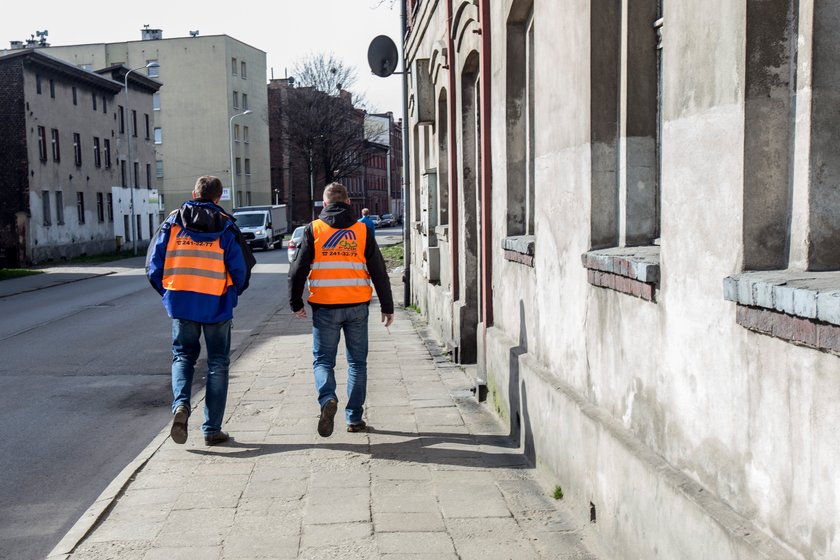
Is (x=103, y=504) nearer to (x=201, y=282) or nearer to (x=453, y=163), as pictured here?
(x=201, y=282)

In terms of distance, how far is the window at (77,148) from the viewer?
4544 centimetres

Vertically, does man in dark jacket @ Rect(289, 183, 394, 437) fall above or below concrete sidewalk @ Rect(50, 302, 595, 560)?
above

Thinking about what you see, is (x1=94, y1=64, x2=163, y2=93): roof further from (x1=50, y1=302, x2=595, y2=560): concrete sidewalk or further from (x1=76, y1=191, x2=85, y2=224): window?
(x1=50, y1=302, x2=595, y2=560): concrete sidewalk

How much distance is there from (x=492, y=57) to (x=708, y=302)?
5.23 metres

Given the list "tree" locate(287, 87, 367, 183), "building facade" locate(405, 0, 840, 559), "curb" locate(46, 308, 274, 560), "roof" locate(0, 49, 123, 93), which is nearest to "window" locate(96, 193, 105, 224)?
"roof" locate(0, 49, 123, 93)

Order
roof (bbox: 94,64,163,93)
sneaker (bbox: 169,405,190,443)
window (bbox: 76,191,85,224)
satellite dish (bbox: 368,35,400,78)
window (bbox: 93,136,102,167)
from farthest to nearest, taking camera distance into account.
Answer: roof (bbox: 94,64,163,93), window (bbox: 93,136,102,167), window (bbox: 76,191,85,224), satellite dish (bbox: 368,35,400,78), sneaker (bbox: 169,405,190,443)

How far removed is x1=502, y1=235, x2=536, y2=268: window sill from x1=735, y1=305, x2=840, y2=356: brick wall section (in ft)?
12.0

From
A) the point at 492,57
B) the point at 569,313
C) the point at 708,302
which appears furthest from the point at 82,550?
the point at 492,57

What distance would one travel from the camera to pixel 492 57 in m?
8.43

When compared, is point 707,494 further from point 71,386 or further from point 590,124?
point 71,386

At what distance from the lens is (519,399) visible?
22.4ft

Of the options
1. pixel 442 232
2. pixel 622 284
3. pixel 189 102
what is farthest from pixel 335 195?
pixel 189 102

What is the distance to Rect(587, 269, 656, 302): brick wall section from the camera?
4.23m

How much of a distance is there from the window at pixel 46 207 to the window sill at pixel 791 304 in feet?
135
